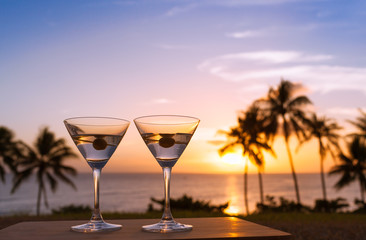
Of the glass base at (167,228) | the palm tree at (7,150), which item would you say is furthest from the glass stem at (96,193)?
the palm tree at (7,150)

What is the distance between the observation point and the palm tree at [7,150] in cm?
3656

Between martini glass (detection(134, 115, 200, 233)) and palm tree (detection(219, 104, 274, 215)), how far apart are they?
39654 mm

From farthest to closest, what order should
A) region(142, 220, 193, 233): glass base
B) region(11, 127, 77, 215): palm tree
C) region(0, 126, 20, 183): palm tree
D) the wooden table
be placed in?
region(11, 127, 77, 215): palm tree, region(0, 126, 20, 183): palm tree, region(142, 220, 193, 233): glass base, the wooden table

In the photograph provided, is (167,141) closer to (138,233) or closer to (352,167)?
(138,233)

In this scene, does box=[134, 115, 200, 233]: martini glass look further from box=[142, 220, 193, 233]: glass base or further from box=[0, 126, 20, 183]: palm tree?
box=[0, 126, 20, 183]: palm tree

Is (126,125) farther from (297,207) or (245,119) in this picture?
(245,119)

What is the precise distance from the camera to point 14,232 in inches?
83.5

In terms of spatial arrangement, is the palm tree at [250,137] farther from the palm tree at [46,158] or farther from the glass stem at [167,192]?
the glass stem at [167,192]

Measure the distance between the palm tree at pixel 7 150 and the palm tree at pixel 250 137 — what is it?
20861mm

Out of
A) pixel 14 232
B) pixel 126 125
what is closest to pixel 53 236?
pixel 14 232

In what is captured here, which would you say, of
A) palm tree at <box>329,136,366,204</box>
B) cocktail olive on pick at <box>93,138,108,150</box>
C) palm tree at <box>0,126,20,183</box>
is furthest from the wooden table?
palm tree at <box>329,136,366,204</box>

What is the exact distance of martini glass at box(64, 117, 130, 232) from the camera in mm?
2016

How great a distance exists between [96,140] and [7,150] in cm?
3906

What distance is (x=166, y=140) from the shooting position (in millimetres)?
2062
